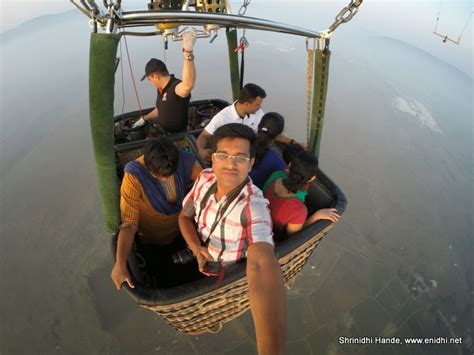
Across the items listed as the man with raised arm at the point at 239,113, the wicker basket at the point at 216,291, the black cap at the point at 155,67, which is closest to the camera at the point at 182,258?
the wicker basket at the point at 216,291

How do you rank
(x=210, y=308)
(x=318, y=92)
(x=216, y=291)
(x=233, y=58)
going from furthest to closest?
1. (x=233, y=58)
2. (x=318, y=92)
3. (x=210, y=308)
4. (x=216, y=291)

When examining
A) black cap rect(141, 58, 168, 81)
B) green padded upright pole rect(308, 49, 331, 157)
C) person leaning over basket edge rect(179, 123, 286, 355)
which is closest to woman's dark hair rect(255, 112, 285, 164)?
green padded upright pole rect(308, 49, 331, 157)

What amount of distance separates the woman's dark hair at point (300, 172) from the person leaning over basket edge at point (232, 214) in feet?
0.95

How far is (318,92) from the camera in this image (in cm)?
139

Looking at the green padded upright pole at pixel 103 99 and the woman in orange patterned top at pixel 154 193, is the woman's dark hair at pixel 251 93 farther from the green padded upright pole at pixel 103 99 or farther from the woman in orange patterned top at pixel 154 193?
the green padded upright pole at pixel 103 99

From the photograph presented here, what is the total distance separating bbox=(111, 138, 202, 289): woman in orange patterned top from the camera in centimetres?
112

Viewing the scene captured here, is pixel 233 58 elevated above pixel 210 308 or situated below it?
above

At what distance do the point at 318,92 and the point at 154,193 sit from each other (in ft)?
3.20

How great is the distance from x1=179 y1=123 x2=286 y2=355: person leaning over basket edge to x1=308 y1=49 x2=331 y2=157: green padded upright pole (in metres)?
0.59

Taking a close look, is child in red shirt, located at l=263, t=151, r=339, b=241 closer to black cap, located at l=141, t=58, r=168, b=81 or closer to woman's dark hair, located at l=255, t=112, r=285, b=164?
woman's dark hair, located at l=255, t=112, r=285, b=164

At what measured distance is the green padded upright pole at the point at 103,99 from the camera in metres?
0.70

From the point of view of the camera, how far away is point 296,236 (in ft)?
3.49

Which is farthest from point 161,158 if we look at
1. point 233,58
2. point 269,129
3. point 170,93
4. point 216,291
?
point 233,58

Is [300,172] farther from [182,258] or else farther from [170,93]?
[170,93]
